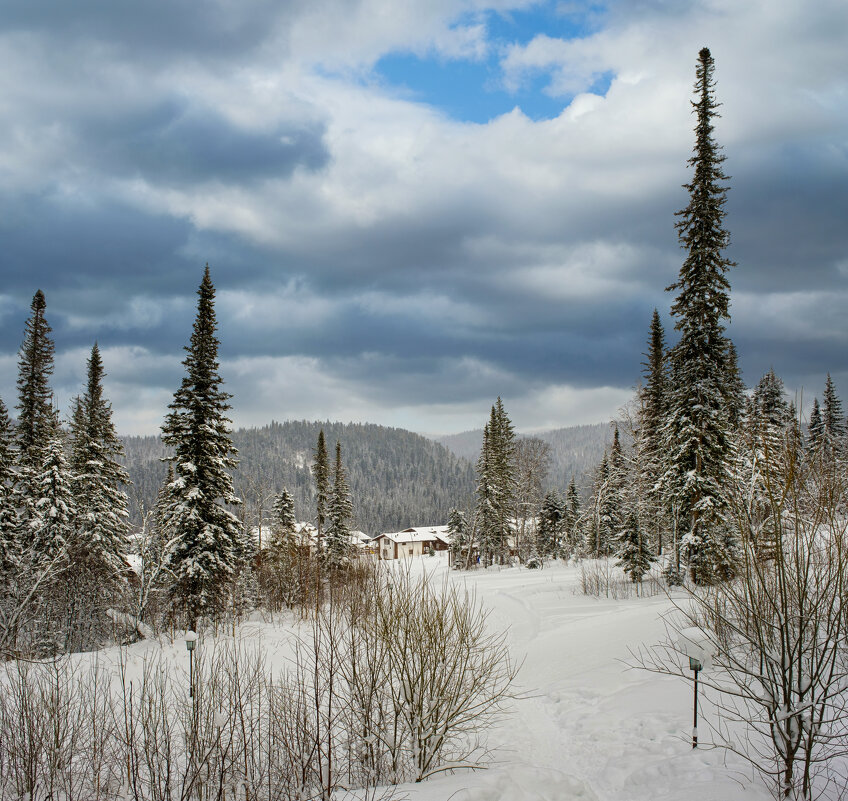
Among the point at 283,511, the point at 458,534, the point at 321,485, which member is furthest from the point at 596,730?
the point at 458,534

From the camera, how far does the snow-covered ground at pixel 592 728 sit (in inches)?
327

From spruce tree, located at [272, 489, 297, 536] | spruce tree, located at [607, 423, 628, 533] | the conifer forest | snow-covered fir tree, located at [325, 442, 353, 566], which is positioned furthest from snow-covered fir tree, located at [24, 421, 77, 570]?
spruce tree, located at [607, 423, 628, 533]

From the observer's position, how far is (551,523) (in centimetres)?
5519

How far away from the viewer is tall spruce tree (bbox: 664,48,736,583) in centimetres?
2212

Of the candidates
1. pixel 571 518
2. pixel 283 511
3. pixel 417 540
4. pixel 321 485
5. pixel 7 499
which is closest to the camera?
pixel 7 499

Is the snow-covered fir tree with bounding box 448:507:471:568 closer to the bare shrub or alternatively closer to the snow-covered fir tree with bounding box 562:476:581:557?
the snow-covered fir tree with bounding box 562:476:581:557

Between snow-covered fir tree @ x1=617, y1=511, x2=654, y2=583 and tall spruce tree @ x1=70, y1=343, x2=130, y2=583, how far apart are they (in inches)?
1032

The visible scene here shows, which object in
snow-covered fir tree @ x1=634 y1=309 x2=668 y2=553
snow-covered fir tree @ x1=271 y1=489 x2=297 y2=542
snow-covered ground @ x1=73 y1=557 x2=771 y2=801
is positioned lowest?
snow-covered ground @ x1=73 y1=557 x2=771 y2=801

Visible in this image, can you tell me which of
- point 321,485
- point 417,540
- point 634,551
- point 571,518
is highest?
point 321,485

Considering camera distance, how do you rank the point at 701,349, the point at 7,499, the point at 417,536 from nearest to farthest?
the point at 701,349 → the point at 7,499 → the point at 417,536

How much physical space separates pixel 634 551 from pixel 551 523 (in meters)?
28.2

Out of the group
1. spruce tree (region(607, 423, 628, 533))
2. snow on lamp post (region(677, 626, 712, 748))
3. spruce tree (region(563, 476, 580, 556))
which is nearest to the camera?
snow on lamp post (region(677, 626, 712, 748))

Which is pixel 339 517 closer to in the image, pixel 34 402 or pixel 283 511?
pixel 283 511

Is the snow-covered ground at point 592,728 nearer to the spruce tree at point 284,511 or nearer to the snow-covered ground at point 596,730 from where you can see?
the snow-covered ground at point 596,730
